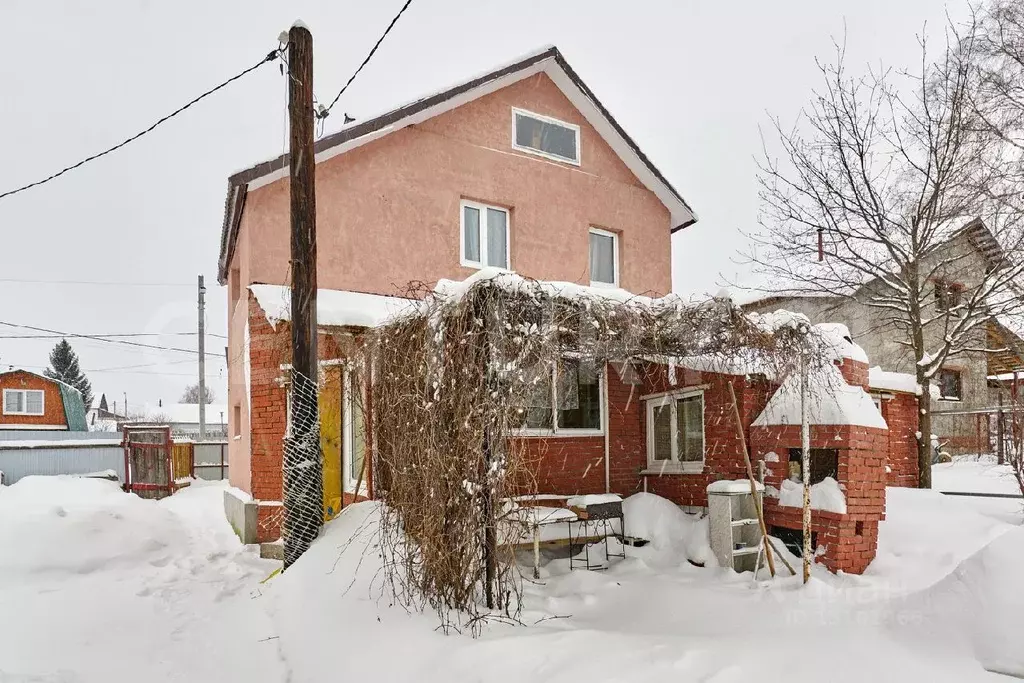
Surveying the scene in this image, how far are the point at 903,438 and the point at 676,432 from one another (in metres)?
6.11

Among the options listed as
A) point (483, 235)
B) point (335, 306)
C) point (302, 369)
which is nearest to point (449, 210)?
point (483, 235)

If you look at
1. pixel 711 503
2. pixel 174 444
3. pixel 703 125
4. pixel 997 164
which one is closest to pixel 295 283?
pixel 711 503

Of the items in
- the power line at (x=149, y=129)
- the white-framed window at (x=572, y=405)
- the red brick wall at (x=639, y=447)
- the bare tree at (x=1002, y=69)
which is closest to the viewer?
the power line at (x=149, y=129)

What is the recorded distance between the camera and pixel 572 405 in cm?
898

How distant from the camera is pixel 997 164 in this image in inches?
418

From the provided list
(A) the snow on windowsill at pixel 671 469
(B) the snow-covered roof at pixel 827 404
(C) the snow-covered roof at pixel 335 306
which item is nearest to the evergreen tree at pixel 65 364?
(C) the snow-covered roof at pixel 335 306

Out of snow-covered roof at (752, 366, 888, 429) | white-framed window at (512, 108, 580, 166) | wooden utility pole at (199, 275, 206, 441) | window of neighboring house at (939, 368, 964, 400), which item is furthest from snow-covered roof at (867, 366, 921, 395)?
wooden utility pole at (199, 275, 206, 441)

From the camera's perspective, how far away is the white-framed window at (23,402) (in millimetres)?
25594

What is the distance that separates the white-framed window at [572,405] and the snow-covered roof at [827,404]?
244cm

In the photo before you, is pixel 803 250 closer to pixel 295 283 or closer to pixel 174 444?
pixel 295 283

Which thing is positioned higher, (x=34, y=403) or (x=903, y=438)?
(x=34, y=403)

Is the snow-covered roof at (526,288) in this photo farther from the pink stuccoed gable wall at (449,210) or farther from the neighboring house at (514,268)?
the pink stuccoed gable wall at (449,210)

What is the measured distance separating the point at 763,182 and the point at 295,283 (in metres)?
10.2

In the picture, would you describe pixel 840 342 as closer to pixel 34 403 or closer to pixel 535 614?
pixel 535 614
